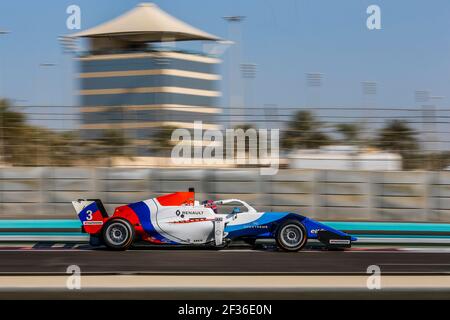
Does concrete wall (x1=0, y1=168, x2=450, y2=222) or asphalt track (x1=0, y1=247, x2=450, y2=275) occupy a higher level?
concrete wall (x1=0, y1=168, x2=450, y2=222)

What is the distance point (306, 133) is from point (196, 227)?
5763 mm

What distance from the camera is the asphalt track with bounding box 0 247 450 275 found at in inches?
333

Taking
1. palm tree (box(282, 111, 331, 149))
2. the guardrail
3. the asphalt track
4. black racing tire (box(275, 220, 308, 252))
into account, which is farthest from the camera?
palm tree (box(282, 111, 331, 149))

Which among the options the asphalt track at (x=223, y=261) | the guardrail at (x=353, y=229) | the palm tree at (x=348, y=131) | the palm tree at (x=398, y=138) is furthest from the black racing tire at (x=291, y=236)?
the palm tree at (x=398, y=138)

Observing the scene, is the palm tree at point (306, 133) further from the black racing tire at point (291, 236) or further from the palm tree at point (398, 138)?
the black racing tire at point (291, 236)

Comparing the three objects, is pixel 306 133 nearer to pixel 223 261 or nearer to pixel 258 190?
pixel 258 190

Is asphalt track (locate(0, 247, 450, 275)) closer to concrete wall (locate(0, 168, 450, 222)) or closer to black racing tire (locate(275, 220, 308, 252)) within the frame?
black racing tire (locate(275, 220, 308, 252))

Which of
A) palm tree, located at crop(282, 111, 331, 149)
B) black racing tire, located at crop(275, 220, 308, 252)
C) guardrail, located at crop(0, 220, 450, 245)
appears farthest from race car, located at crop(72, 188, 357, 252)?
palm tree, located at crop(282, 111, 331, 149)

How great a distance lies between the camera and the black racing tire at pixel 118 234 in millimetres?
10461

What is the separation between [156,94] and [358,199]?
1663 centimetres

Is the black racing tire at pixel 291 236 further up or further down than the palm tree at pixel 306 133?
further down

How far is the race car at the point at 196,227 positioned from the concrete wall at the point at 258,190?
386 cm

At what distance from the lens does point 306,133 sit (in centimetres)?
1548
